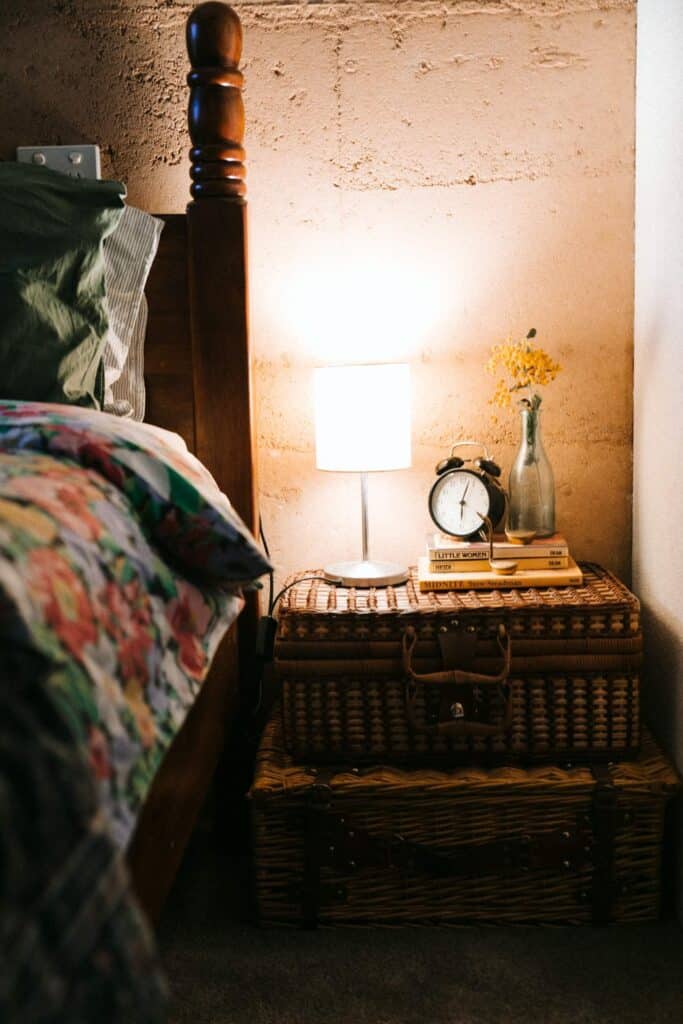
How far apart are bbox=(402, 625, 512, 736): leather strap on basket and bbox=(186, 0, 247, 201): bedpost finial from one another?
0.89 metres

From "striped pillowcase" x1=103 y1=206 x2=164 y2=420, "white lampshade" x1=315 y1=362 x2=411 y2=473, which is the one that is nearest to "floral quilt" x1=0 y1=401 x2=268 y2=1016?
"striped pillowcase" x1=103 y1=206 x2=164 y2=420

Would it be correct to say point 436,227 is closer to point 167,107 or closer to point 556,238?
point 556,238

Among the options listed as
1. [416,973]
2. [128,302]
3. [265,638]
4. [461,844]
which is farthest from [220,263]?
[416,973]

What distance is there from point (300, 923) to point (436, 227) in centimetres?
136

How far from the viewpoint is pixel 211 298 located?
1889mm

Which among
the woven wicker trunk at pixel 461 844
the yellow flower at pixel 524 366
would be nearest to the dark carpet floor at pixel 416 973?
the woven wicker trunk at pixel 461 844

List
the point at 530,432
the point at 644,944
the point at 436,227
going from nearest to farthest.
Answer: the point at 644,944
the point at 530,432
the point at 436,227

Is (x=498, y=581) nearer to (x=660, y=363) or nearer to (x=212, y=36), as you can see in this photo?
(x=660, y=363)

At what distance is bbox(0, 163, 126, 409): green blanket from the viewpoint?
1.53 m

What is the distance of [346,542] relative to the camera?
2.20m

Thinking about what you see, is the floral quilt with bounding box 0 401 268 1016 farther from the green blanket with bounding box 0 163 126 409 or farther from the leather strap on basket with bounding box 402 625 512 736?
the leather strap on basket with bounding box 402 625 512 736

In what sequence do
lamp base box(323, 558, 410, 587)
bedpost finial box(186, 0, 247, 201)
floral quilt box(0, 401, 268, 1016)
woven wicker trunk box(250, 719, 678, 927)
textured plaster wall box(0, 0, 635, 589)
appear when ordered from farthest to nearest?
textured plaster wall box(0, 0, 635, 589) → lamp base box(323, 558, 410, 587) → bedpost finial box(186, 0, 247, 201) → woven wicker trunk box(250, 719, 678, 927) → floral quilt box(0, 401, 268, 1016)

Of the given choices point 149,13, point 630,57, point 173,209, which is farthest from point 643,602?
point 149,13

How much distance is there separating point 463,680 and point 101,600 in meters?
0.98
